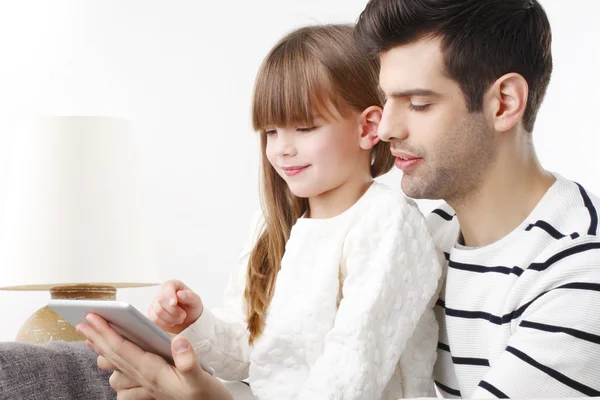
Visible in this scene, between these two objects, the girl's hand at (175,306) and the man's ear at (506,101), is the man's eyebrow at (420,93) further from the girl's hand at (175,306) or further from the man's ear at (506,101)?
the girl's hand at (175,306)

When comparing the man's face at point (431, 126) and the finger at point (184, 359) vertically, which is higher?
the man's face at point (431, 126)

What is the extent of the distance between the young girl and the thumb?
218 millimetres

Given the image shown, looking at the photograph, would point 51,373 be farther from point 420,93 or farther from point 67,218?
point 420,93

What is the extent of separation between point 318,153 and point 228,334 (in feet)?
1.44

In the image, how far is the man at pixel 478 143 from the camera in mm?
1417

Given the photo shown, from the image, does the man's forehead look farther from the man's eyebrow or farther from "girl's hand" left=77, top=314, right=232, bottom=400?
"girl's hand" left=77, top=314, right=232, bottom=400

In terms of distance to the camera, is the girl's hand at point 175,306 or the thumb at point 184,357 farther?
the girl's hand at point 175,306

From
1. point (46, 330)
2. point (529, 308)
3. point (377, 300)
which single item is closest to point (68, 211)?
point (46, 330)

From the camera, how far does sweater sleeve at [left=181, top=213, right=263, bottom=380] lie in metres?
1.68

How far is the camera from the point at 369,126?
5.51 feet

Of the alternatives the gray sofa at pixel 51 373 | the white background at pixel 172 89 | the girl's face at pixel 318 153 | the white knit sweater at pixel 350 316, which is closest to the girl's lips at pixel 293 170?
the girl's face at pixel 318 153

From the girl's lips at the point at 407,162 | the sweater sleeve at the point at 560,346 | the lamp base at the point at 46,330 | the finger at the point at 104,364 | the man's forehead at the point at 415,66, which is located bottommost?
the lamp base at the point at 46,330

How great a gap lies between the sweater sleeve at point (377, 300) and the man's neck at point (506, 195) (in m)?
0.12

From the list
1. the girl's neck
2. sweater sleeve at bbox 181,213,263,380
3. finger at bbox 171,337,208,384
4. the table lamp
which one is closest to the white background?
the table lamp
